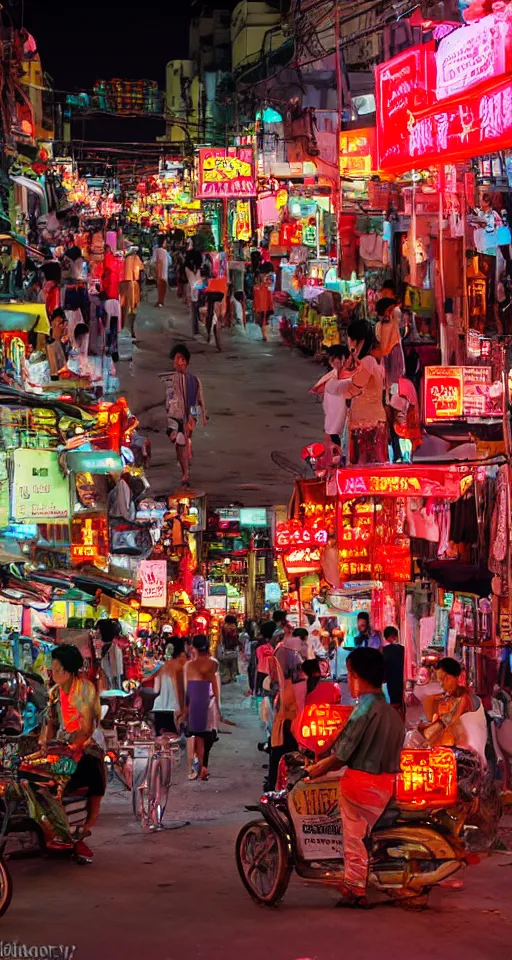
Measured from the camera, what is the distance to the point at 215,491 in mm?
23953

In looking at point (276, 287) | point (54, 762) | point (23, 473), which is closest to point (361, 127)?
point (276, 287)

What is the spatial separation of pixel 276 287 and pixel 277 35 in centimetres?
2540

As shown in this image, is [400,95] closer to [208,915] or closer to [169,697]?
[169,697]

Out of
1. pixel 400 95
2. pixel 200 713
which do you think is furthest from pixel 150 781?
pixel 400 95

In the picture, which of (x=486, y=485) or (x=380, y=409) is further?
(x=380, y=409)

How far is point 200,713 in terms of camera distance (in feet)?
47.3

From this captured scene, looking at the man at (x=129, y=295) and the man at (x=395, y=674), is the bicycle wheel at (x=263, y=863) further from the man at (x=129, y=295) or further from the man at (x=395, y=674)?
the man at (x=129, y=295)

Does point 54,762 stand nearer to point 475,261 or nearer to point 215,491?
point 475,261

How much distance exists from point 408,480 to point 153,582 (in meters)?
10.6

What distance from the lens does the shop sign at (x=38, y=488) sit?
55.0 feet

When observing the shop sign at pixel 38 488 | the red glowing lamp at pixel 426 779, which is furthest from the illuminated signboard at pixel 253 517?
the red glowing lamp at pixel 426 779

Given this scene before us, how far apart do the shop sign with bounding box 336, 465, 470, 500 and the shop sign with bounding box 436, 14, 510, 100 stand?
4312 mm

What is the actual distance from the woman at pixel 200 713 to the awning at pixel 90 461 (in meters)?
3.68

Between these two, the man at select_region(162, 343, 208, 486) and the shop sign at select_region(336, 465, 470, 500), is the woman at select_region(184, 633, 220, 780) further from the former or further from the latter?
the man at select_region(162, 343, 208, 486)
